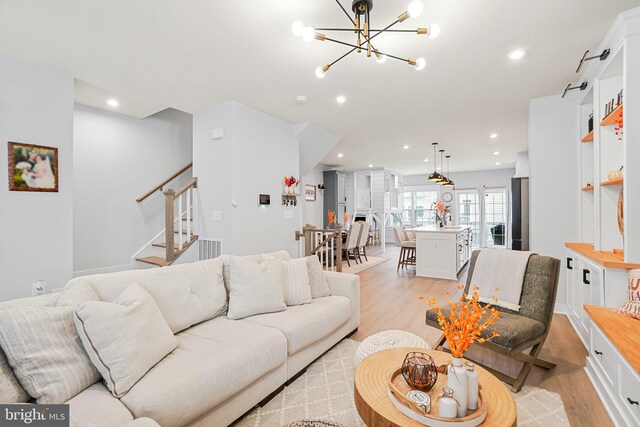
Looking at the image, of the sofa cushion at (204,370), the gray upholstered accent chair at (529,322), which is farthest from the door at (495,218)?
the sofa cushion at (204,370)

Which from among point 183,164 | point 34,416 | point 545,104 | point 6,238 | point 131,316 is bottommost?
point 34,416

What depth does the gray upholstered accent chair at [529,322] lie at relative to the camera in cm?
205

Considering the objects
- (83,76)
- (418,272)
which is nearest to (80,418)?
(83,76)

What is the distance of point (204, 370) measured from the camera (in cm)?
157

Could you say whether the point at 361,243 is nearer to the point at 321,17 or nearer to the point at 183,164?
the point at 183,164

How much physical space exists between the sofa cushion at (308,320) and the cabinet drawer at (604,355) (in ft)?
5.76

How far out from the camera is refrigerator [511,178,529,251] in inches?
178

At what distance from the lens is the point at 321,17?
2232 millimetres

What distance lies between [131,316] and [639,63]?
3490 mm

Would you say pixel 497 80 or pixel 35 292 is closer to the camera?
pixel 35 292

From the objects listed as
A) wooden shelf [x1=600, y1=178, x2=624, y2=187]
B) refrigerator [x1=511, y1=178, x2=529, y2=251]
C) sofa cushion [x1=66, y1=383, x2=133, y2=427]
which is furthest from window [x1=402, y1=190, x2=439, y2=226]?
sofa cushion [x1=66, y1=383, x2=133, y2=427]

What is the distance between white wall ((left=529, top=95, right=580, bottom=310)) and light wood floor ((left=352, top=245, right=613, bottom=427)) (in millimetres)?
918

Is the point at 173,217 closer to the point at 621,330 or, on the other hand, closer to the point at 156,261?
the point at 156,261

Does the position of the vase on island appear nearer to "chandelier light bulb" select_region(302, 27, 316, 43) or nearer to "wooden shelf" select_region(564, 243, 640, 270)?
"wooden shelf" select_region(564, 243, 640, 270)
